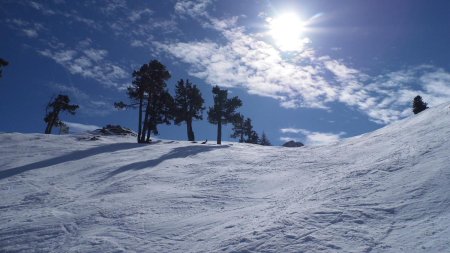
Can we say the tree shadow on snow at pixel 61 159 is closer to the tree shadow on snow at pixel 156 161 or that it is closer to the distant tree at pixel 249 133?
the tree shadow on snow at pixel 156 161

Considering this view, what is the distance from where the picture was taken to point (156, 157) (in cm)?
2498

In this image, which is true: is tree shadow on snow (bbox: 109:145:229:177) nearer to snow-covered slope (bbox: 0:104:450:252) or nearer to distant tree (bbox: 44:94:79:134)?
snow-covered slope (bbox: 0:104:450:252)

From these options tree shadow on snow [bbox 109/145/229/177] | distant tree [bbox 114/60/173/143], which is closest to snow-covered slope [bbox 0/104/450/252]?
tree shadow on snow [bbox 109/145/229/177]

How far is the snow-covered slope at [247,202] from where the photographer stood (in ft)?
29.5

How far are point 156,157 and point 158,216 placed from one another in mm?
13261

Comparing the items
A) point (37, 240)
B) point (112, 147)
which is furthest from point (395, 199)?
point (112, 147)

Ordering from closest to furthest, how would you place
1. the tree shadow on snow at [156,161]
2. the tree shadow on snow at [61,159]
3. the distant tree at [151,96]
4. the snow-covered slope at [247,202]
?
the snow-covered slope at [247,202]
the tree shadow on snow at [61,159]
the tree shadow on snow at [156,161]
the distant tree at [151,96]

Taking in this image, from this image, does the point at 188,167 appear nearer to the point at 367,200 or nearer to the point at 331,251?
the point at 367,200

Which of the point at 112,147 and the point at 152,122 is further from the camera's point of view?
the point at 152,122

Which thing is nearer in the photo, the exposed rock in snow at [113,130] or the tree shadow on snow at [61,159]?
the tree shadow on snow at [61,159]

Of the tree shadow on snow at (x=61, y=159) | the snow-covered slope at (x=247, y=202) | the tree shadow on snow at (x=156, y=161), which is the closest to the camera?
the snow-covered slope at (x=247, y=202)

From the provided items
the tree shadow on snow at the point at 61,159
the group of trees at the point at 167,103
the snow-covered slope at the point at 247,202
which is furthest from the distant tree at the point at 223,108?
the snow-covered slope at the point at 247,202

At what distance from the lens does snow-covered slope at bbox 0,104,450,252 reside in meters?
8.99

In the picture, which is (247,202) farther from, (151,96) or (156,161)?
(151,96)
